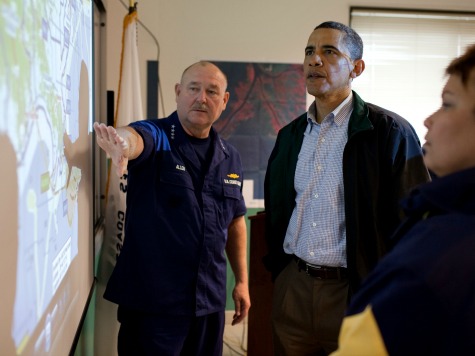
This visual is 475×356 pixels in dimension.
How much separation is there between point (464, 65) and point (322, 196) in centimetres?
98

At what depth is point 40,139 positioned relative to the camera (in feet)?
3.15

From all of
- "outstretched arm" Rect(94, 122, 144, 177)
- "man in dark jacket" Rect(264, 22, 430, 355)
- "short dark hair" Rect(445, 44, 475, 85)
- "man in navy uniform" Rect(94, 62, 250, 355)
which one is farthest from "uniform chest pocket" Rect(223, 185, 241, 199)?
"short dark hair" Rect(445, 44, 475, 85)

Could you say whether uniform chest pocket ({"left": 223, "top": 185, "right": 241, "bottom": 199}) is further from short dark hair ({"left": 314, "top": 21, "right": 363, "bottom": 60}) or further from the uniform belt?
short dark hair ({"left": 314, "top": 21, "right": 363, "bottom": 60})

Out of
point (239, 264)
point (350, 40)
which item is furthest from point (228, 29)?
point (239, 264)

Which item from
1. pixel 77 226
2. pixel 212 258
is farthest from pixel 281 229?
pixel 77 226

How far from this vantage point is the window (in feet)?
11.3

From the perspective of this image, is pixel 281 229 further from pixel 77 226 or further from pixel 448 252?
pixel 448 252

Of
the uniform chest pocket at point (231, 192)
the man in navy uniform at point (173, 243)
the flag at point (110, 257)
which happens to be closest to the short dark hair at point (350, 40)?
the man in navy uniform at point (173, 243)

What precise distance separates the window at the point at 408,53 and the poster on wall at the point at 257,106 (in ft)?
1.78

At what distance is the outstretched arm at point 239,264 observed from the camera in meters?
2.08

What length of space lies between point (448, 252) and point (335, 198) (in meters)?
1.06

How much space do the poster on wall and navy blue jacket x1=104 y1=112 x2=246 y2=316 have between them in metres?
1.57

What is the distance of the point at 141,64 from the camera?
128 inches

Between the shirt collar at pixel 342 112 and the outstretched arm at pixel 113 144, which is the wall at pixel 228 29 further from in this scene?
the outstretched arm at pixel 113 144
